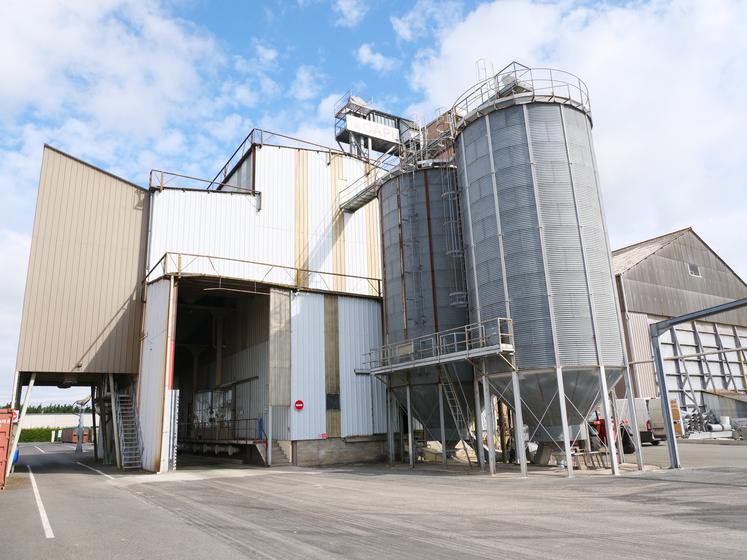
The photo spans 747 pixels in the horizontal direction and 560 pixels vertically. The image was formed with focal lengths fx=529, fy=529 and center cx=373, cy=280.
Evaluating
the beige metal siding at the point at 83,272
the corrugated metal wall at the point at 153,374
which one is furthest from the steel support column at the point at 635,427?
the beige metal siding at the point at 83,272

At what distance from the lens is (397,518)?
10.5m

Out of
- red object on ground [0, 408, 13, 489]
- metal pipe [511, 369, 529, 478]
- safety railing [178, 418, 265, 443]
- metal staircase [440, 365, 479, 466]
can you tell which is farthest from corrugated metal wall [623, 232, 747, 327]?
red object on ground [0, 408, 13, 489]

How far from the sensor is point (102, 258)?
26531 millimetres

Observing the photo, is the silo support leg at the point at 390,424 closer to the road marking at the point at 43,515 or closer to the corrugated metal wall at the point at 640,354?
the road marking at the point at 43,515

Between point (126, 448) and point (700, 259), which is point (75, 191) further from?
point (700, 259)

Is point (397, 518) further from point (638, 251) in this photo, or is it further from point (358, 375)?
point (638, 251)

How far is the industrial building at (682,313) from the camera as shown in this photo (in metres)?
39.2

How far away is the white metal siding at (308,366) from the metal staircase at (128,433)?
743 cm

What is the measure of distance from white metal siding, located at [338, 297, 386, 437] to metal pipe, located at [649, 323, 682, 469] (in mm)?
13363

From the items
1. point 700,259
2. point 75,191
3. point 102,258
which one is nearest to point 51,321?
point 102,258

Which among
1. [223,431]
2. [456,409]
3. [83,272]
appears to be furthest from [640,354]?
[83,272]

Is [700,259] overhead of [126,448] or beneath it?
overhead

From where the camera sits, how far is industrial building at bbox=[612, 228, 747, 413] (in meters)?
39.2

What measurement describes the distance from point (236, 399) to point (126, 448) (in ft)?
24.4
